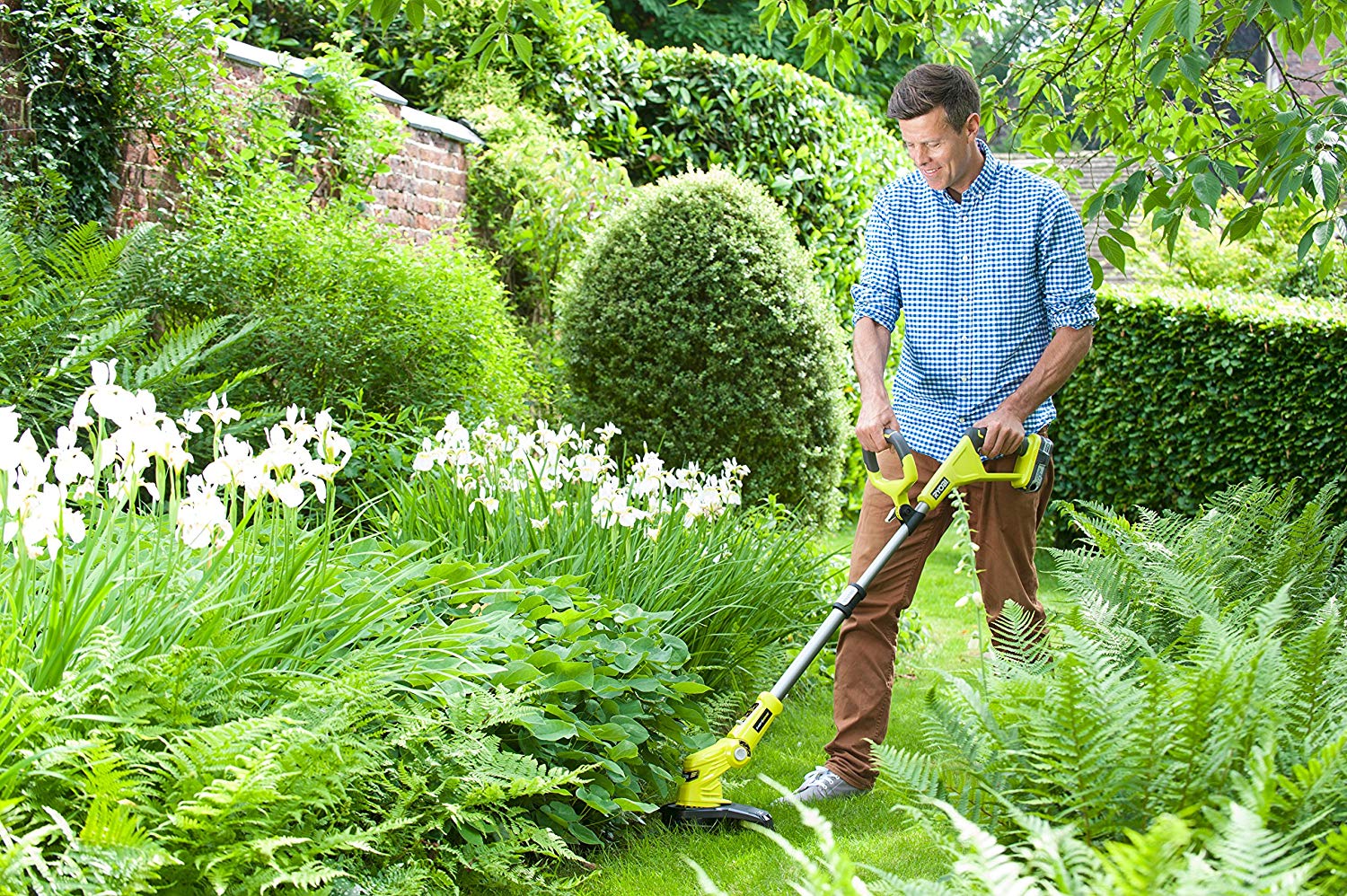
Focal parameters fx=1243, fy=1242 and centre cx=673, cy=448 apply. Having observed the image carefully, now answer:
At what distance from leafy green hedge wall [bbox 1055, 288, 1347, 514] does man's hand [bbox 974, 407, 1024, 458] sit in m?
4.60

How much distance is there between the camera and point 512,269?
26.4 feet

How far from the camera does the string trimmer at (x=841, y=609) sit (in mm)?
3059

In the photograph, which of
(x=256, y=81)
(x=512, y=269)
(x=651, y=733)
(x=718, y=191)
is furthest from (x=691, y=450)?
(x=651, y=733)

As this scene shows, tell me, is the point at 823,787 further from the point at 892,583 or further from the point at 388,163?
the point at 388,163

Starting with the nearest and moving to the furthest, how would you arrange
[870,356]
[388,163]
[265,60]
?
[870,356], [265,60], [388,163]

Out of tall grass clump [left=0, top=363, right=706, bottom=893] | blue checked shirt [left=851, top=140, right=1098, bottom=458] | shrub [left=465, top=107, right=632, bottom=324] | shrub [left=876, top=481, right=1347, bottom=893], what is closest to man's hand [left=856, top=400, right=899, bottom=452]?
blue checked shirt [left=851, top=140, right=1098, bottom=458]

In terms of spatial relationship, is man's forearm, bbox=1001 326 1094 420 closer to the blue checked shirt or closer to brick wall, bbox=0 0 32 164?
the blue checked shirt

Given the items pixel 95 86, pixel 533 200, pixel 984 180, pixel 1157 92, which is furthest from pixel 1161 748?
pixel 533 200

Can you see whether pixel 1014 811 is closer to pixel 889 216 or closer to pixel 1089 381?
pixel 889 216

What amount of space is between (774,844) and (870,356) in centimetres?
141

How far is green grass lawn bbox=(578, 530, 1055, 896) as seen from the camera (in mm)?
2854

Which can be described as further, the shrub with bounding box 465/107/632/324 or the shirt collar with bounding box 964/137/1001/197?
the shrub with bounding box 465/107/632/324

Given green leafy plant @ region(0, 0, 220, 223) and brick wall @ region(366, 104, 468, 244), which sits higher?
green leafy plant @ region(0, 0, 220, 223)

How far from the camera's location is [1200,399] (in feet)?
25.3
